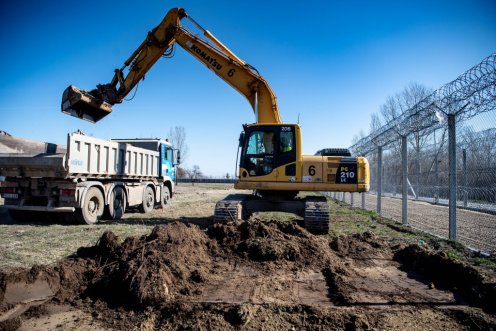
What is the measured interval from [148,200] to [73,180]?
178 inches

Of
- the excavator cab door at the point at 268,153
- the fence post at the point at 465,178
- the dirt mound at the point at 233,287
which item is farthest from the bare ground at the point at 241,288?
the fence post at the point at 465,178

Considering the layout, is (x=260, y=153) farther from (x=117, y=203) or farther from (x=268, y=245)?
(x=117, y=203)

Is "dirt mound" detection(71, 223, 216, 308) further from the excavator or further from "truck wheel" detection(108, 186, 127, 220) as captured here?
"truck wheel" detection(108, 186, 127, 220)

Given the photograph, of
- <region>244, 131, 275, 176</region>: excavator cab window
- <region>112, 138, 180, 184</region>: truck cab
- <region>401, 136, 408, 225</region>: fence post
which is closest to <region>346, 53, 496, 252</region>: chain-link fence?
<region>401, 136, 408, 225</region>: fence post

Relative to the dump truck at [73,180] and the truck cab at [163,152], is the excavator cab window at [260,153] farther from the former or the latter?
the truck cab at [163,152]

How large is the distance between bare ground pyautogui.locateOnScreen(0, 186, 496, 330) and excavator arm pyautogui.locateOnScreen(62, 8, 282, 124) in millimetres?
5646

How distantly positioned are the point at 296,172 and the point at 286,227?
6.40 feet

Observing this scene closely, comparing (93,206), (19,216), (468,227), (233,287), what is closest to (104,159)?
(93,206)

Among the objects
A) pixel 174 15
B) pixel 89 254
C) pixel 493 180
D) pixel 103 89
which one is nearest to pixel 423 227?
pixel 493 180

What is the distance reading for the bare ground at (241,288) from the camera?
340 cm

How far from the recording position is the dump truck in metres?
8.98

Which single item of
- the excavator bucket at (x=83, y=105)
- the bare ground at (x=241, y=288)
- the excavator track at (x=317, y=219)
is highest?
the excavator bucket at (x=83, y=105)

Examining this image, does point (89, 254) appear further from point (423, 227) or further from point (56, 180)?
point (423, 227)

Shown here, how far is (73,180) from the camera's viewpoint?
9219 millimetres
